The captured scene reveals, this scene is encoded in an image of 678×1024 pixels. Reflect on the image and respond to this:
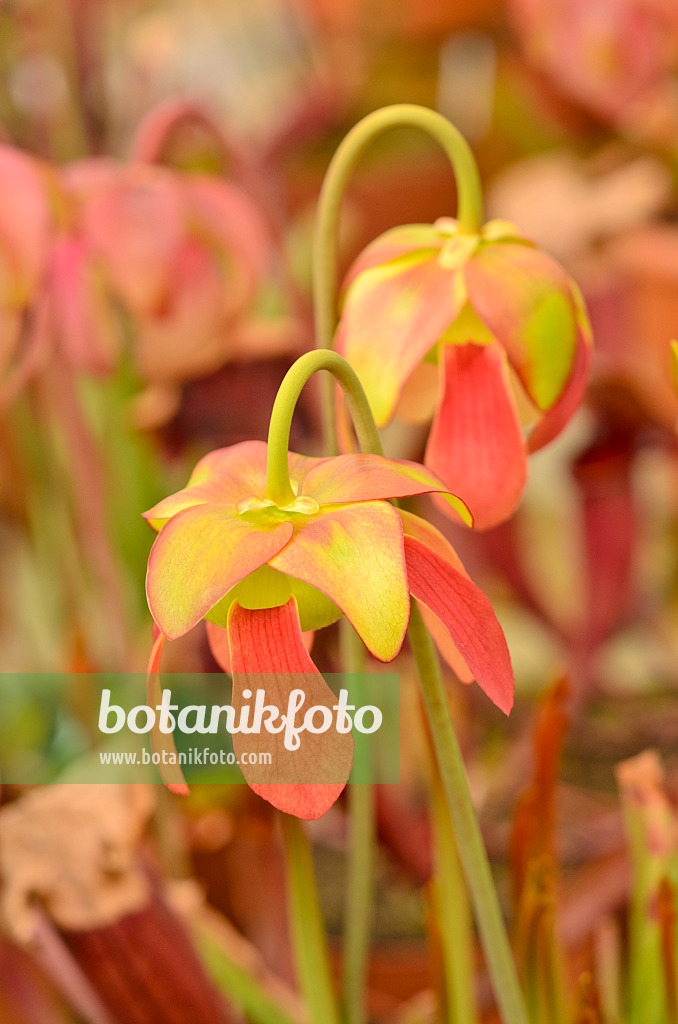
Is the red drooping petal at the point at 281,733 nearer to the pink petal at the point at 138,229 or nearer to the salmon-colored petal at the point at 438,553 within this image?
the salmon-colored petal at the point at 438,553

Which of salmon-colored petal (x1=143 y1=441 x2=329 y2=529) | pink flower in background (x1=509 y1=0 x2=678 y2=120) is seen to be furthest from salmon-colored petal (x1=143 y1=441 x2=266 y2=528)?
Result: pink flower in background (x1=509 y1=0 x2=678 y2=120)

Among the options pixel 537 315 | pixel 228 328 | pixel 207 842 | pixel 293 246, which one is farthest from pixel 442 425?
pixel 293 246

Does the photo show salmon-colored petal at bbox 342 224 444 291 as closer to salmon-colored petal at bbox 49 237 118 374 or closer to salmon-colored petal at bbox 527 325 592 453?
salmon-colored petal at bbox 527 325 592 453

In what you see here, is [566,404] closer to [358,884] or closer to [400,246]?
[400,246]

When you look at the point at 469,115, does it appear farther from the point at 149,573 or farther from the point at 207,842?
the point at 149,573

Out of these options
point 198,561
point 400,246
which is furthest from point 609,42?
point 198,561

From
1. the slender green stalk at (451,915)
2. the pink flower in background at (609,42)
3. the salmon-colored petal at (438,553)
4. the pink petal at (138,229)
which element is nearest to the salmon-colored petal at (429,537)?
the salmon-colored petal at (438,553)

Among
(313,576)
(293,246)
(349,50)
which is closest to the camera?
(313,576)
